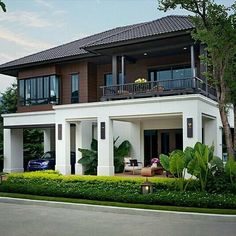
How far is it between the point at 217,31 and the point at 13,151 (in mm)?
16799

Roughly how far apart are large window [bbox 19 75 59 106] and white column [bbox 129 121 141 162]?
5779mm

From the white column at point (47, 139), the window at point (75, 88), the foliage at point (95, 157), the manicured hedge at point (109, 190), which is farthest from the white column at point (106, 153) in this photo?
the white column at point (47, 139)

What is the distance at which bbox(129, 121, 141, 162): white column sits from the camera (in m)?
23.1

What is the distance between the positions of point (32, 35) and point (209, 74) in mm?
10560

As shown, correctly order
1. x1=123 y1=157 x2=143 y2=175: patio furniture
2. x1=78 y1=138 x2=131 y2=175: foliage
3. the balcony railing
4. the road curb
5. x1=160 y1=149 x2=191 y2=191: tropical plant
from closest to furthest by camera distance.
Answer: the road curb < x1=160 y1=149 x2=191 y2=191: tropical plant < the balcony railing < x1=123 y1=157 x2=143 y2=175: patio furniture < x1=78 y1=138 x2=131 y2=175: foliage

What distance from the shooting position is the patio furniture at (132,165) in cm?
2093

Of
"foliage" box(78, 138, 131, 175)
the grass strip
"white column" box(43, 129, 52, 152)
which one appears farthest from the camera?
"white column" box(43, 129, 52, 152)

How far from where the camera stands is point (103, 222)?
34.7 ft

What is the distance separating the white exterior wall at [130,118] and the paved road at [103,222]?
6188mm

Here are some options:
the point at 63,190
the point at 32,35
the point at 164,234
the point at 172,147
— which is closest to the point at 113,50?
the point at 32,35

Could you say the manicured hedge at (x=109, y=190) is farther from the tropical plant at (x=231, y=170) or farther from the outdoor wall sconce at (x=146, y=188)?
the tropical plant at (x=231, y=170)

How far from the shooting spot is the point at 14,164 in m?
25.7

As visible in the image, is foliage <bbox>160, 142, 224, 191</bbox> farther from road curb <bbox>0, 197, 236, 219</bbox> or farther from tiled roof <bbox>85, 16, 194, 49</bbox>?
tiled roof <bbox>85, 16, 194, 49</bbox>

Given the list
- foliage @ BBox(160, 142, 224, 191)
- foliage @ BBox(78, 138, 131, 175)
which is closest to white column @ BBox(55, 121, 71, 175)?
foliage @ BBox(78, 138, 131, 175)
